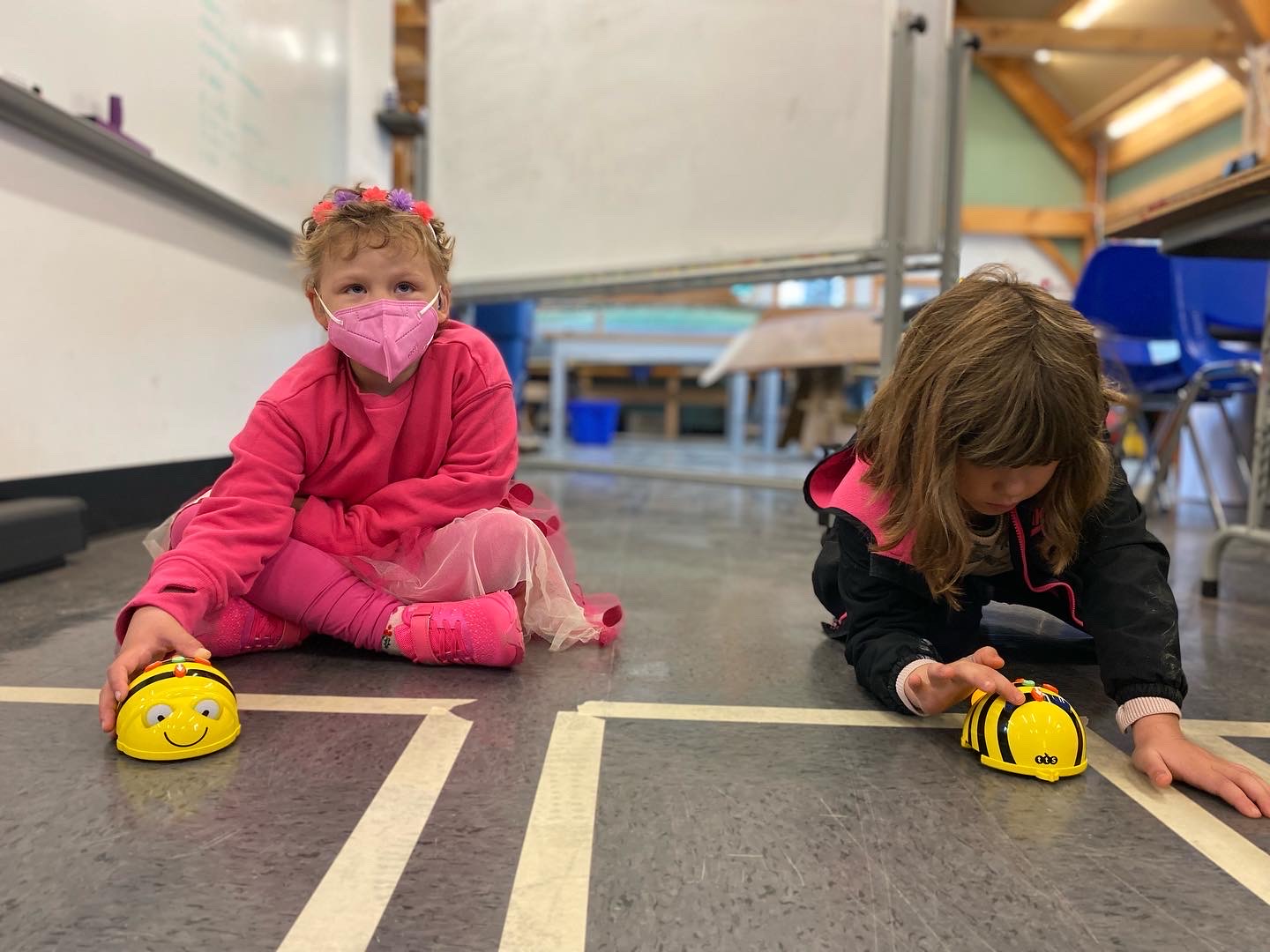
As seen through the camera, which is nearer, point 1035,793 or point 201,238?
point 1035,793

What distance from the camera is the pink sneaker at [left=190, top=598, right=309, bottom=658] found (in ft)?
2.88

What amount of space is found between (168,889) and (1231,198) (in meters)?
1.47

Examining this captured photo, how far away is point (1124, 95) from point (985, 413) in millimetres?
8003

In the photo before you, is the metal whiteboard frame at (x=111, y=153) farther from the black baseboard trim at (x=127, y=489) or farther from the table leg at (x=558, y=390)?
the table leg at (x=558, y=390)

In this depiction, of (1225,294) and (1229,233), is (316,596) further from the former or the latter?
(1225,294)

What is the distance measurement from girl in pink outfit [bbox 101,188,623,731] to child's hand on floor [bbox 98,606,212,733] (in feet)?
0.33

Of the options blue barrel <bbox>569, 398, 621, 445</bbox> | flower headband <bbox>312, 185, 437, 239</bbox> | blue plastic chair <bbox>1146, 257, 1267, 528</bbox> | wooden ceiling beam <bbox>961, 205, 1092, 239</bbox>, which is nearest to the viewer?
flower headband <bbox>312, 185, 437, 239</bbox>

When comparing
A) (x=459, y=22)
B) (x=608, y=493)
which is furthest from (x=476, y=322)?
(x=608, y=493)

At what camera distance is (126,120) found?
5.49ft

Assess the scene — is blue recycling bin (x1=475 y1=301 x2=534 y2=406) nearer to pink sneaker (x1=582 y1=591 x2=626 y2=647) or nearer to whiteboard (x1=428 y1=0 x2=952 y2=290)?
whiteboard (x1=428 y1=0 x2=952 y2=290)

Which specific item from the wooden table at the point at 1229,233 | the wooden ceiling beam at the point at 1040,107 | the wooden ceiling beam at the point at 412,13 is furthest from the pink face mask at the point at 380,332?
the wooden ceiling beam at the point at 1040,107

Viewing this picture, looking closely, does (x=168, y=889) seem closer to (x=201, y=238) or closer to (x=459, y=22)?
(x=201, y=238)

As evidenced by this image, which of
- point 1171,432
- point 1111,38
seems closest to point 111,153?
point 1171,432

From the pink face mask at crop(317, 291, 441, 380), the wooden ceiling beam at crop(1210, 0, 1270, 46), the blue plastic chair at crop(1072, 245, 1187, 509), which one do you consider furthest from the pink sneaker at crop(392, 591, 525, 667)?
the wooden ceiling beam at crop(1210, 0, 1270, 46)
